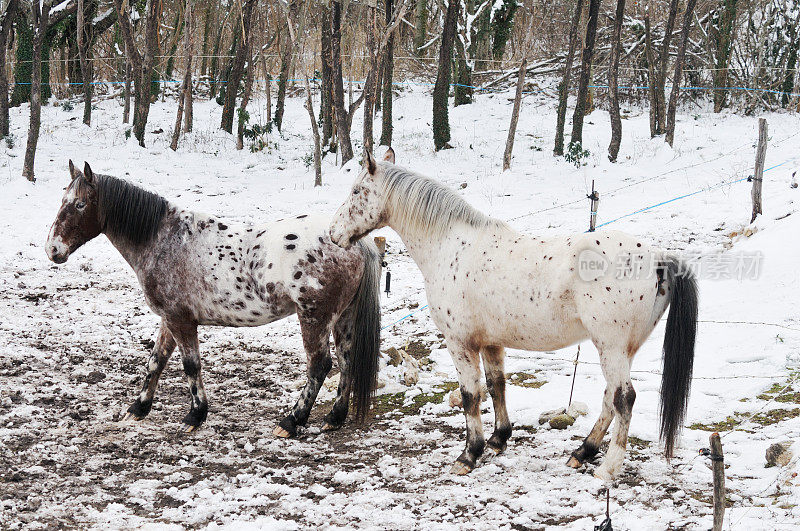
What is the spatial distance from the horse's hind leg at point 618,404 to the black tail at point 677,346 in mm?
203

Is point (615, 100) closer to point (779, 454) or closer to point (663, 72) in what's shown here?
point (663, 72)

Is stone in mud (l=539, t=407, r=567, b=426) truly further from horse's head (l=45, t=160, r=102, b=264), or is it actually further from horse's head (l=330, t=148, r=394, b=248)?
horse's head (l=45, t=160, r=102, b=264)

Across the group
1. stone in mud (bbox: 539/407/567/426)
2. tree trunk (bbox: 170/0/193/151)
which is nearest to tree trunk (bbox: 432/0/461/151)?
tree trunk (bbox: 170/0/193/151)

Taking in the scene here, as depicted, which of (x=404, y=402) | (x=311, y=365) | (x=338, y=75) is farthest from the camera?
(x=338, y=75)

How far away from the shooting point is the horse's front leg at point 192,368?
5512 millimetres

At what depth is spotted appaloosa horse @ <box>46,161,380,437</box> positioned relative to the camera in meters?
5.30

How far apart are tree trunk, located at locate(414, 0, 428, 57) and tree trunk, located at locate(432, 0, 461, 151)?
5.95 m

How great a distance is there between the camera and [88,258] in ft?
33.7

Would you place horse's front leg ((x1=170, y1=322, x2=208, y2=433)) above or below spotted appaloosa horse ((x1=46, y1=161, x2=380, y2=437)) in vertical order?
below

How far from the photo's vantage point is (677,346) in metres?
4.17

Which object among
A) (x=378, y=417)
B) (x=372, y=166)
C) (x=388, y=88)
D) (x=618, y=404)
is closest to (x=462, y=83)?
(x=388, y=88)

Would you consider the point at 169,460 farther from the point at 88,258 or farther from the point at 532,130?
the point at 532,130

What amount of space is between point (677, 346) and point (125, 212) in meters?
4.22

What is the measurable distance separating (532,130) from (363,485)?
16.5m
